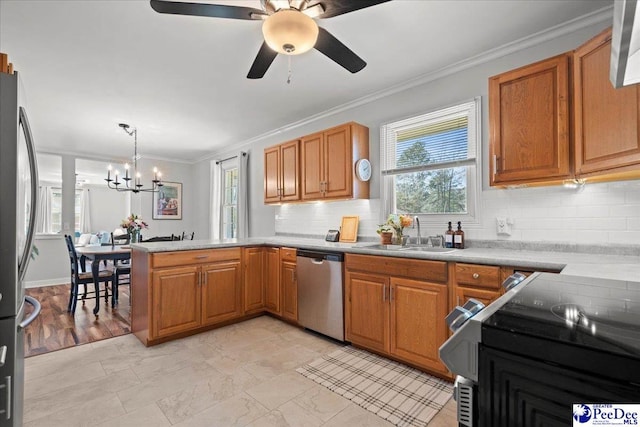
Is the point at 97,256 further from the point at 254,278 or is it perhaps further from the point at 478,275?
the point at 478,275

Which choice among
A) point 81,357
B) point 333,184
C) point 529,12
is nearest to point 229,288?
point 81,357

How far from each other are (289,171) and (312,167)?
427 millimetres

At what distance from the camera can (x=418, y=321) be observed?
234 centimetres

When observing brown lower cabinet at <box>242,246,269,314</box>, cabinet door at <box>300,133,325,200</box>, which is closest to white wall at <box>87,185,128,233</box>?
brown lower cabinet at <box>242,246,269,314</box>

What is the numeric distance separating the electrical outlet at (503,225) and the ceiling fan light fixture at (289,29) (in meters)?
2.05

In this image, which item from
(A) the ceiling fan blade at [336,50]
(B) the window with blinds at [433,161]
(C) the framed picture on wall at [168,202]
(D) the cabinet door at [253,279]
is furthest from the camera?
(C) the framed picture on wall at [168,202]

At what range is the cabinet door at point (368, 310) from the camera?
101 inches

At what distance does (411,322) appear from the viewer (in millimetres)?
2381

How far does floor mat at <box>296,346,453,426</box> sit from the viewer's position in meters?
1.91

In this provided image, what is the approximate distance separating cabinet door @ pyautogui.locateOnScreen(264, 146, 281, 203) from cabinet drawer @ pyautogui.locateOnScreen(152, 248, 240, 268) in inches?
42.8

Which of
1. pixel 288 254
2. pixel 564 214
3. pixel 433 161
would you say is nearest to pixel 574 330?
pixel 564 214

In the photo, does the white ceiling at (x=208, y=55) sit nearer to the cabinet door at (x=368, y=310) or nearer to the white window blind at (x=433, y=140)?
the white window blind at (x=433, y=140)

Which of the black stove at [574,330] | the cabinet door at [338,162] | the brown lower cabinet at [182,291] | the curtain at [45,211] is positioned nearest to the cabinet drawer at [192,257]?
the brown lower cabinet at [182,291]

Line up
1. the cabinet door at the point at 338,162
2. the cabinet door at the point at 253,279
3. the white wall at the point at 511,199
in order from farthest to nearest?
the cabinet door at the point at 253,279, the cabinet door at the point at 338,162, the white wall at the point at 511,199
